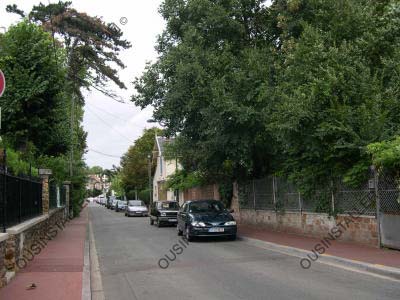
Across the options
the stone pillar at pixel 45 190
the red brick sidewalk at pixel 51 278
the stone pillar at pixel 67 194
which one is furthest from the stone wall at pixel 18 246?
the stone pillar at pixel 67 194

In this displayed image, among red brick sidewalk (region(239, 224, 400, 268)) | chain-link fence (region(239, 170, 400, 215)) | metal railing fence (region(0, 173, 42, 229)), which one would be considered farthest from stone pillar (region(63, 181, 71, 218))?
red brick sidewalk (region(239, 224, 400, 268))

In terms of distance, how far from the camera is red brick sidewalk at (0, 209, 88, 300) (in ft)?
27.0

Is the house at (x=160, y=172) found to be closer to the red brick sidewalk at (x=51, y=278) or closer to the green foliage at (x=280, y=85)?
the green foliage at (x=280, y=85)

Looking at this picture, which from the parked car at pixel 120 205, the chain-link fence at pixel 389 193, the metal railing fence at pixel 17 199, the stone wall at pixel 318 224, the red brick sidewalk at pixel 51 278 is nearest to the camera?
the red brick sidewalk at pixel 51 278

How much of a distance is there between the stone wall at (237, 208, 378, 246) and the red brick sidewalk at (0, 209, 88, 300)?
748cm

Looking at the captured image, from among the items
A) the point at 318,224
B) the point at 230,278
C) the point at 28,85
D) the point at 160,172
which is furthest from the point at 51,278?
the point at 160,172

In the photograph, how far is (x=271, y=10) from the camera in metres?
20.6

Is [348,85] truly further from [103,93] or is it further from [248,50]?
[103,93]

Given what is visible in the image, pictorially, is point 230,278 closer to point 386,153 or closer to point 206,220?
point 386,153

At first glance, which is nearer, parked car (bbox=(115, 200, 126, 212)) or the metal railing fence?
the metal railing fence

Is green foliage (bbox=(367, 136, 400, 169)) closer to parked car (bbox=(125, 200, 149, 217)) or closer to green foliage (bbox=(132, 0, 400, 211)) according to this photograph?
green foliage (bbox=(132, 0, 400, 211))

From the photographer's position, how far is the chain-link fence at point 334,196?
1261 centimetres

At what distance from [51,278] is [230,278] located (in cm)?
360

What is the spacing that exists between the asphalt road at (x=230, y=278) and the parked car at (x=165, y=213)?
40.1 ft
